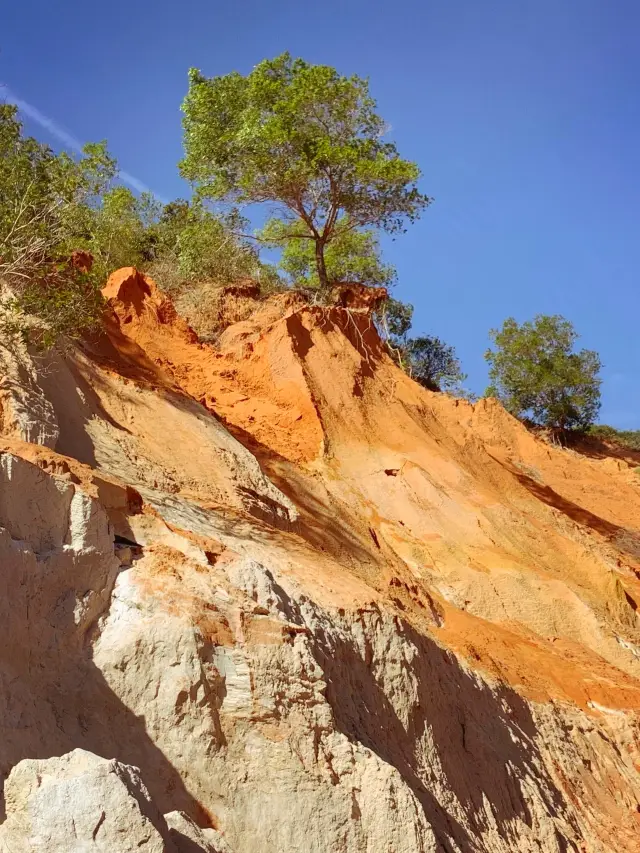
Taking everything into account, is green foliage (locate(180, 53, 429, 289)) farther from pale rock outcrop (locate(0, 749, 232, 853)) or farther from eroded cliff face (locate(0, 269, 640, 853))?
pale rock outcrop (locate(0, 749, 232, 853))

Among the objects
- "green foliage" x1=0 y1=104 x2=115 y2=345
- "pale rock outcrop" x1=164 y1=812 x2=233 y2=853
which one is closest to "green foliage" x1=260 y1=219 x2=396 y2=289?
"green foliage" x1=0 y1=104 x2=115 y2=345

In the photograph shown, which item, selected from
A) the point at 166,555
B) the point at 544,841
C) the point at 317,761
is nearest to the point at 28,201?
the point at 166,555

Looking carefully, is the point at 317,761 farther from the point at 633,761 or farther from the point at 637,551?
the point at 637,551

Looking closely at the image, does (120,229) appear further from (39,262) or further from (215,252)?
(39,262)

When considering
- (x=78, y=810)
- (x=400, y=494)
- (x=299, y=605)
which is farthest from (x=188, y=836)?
(x=400, y=494)

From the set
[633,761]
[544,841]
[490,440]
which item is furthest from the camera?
[490,440]

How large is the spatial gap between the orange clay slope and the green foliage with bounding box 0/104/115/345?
4.05ft

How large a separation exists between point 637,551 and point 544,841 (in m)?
15.1

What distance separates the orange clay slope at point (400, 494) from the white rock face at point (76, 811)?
5.33 metres

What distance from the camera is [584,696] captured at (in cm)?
1373

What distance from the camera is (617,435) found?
41375 mm

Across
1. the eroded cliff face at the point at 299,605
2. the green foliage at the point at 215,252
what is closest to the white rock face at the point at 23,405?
the eroded cliff face at the point at 299,605

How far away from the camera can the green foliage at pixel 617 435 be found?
40.1 m

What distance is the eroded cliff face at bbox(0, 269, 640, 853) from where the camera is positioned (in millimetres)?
7418
